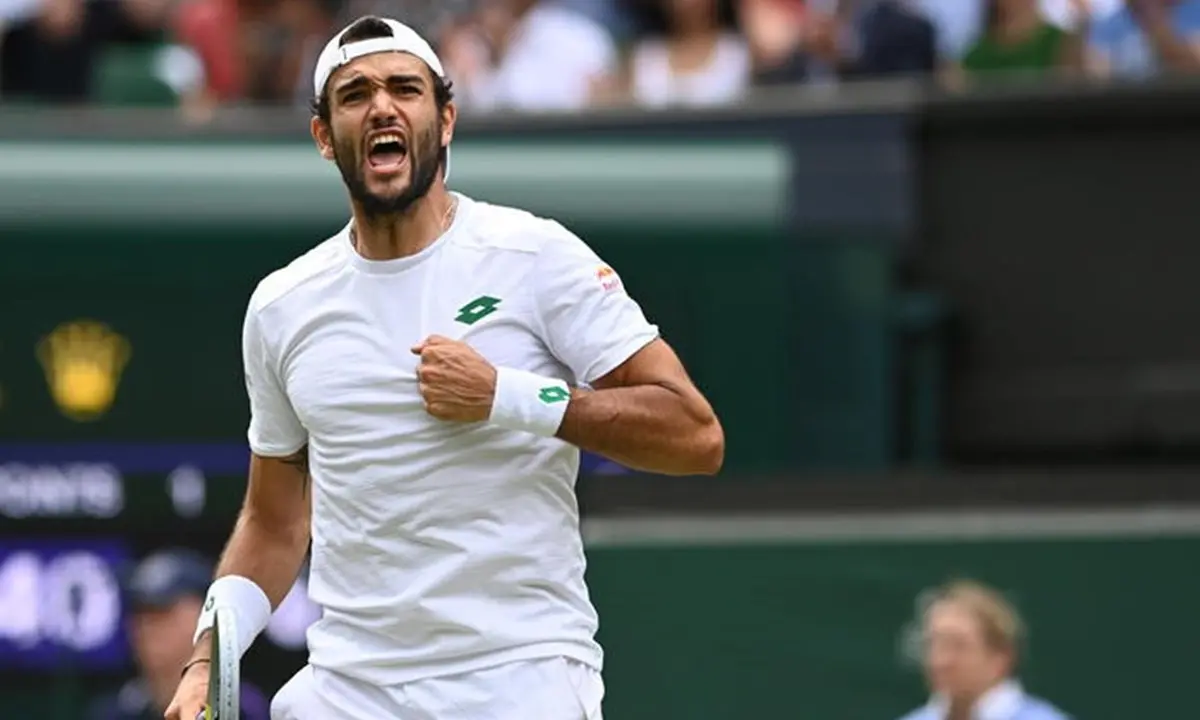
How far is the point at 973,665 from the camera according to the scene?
10023mm

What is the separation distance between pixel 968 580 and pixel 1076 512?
0.49m

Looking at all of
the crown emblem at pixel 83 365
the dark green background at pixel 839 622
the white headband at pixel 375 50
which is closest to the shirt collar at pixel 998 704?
the dark green background at pixel 839 622

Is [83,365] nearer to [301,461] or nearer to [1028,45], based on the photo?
[1028,45]

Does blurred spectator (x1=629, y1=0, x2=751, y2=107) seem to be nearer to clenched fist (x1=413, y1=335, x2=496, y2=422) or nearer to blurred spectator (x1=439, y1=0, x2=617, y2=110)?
blurred spectator (x1=439, y1=0, x2=617, y2=110)

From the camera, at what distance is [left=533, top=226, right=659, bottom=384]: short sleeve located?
5414mm

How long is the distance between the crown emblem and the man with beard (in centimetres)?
525

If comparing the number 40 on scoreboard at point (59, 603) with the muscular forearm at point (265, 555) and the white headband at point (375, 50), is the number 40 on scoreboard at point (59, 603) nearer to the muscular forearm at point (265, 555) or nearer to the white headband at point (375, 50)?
the muscular forearm at point (265, 555)

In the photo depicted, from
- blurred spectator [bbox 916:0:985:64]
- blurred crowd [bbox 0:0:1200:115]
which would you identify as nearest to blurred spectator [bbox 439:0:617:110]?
blurred crowd [bbox 0:0:1200:115]

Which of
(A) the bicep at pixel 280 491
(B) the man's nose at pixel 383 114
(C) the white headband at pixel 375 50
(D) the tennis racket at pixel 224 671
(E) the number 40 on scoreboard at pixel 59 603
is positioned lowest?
(E) the number 40 on scoreboard at pixel 59 603

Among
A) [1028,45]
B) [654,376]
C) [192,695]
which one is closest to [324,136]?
[654,376]

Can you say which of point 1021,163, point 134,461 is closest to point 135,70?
point 134,461

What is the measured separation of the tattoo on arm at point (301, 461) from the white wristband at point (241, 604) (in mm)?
238

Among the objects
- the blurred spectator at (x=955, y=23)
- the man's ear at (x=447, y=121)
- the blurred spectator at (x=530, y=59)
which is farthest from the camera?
the blurred spectator at (x=530, y=59)

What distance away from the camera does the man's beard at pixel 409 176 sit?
214 inches
